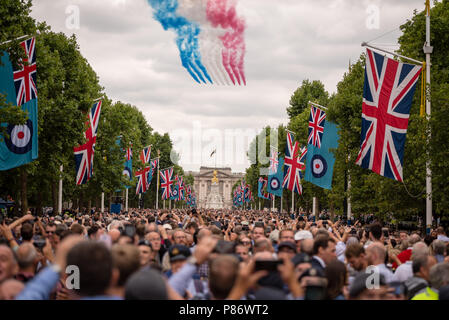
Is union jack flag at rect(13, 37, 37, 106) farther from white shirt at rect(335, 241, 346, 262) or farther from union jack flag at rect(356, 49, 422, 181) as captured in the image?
white shirt at rect(335, 241, 346, 262)

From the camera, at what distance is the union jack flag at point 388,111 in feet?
59.0

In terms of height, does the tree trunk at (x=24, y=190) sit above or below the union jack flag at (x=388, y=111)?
below

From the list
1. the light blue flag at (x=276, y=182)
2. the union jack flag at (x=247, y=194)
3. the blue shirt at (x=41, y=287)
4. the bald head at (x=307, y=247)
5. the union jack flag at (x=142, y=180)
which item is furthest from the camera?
the union jack flag at (x=247, y=194)

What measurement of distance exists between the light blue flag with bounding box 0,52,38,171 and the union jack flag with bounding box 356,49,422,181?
1099cm

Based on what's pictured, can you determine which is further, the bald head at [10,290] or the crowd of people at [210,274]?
the bald head at [10,290]

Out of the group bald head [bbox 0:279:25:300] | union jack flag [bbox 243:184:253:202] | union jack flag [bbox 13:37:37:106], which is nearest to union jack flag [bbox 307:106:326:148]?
union jack flag [bbox 13:37:37:106]

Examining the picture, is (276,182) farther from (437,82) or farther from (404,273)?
(404,273)

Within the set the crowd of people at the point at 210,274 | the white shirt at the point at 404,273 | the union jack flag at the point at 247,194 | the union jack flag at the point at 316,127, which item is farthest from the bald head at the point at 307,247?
the union jack flag at the point at 247,194

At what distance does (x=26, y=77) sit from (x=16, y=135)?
2091 mm

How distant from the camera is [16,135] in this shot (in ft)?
72.3

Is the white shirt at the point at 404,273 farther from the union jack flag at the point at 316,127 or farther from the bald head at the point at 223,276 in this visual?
the union jack flag at the point at 316,127
